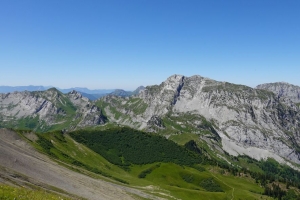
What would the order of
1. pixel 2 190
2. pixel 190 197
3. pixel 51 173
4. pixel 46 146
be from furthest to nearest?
pixel 46 146, pixel 190 197, pixel 51 173, pixel 2 190

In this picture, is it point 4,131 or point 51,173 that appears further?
point 4,131

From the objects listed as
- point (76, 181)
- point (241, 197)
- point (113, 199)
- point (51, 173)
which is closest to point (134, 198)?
point (113, 199)

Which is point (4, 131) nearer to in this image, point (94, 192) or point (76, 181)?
point (76, 181)

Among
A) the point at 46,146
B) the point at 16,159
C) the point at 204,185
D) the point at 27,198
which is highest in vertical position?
the point at 27,198

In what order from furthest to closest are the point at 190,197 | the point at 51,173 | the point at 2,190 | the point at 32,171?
the point at 190,197 < the point at 51,173 < the point at 32,171 < the point at 2,190

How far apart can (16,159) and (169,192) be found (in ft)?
272

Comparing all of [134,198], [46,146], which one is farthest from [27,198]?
[46,146]

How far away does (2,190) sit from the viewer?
3288cm

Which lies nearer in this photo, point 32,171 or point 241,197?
point 32,171

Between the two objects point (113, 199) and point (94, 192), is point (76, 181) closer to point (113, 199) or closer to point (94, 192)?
point (94, 192)

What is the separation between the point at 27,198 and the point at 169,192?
394 ft

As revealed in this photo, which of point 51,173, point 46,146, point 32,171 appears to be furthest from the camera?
point 46,146

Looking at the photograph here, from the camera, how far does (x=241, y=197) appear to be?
171250 millimetres

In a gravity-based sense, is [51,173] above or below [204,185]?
above
